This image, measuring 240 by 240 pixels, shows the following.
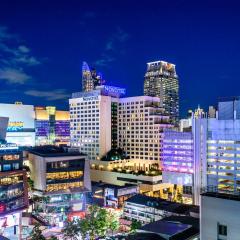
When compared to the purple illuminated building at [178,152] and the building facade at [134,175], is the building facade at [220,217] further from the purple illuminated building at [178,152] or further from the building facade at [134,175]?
the building facade at [134,175]

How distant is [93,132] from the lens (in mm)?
120562

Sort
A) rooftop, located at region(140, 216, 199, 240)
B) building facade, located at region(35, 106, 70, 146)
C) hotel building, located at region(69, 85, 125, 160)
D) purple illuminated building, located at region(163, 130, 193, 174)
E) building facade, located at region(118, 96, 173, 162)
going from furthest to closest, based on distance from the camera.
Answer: building facade, located at region(35, 106, 70, 146) < hotel building, located at region(69, 85, 125, 160) < building facade, located at region(118, 96, 173, 162) < purple illuminated building, located at region(163, 130, 193, 174) < rooftop, located at region(140, 216, 199, 240)

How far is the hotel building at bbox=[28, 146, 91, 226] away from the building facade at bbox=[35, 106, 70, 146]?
303ft

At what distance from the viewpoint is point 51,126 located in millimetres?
178375

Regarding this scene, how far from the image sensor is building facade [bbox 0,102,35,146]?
5571 inches

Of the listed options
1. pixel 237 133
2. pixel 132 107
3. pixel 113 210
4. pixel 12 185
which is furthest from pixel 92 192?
pixel 132 107

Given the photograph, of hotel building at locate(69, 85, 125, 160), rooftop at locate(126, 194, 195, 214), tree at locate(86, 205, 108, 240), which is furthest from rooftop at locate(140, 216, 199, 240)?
hotel building at locate(69, 85, 125, 160)

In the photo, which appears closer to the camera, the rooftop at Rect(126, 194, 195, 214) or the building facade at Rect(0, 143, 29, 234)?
the building facade at Rect(0, 143, 29, 234)

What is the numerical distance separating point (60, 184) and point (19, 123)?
73.9 metres

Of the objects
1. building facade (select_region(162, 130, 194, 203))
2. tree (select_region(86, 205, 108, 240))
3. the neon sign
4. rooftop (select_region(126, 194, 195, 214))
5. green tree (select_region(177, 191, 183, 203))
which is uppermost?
the neon sign

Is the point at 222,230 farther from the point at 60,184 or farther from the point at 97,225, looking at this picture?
the point at 60,184

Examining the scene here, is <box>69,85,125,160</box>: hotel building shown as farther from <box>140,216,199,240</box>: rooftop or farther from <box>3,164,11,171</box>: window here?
<box>140,216,199,240</box>: rooftop

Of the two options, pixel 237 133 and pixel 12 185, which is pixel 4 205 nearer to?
pixel 12 185

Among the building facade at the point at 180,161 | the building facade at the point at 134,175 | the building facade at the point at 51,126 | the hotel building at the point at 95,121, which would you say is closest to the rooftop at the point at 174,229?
the building facade at the point at 180,161
